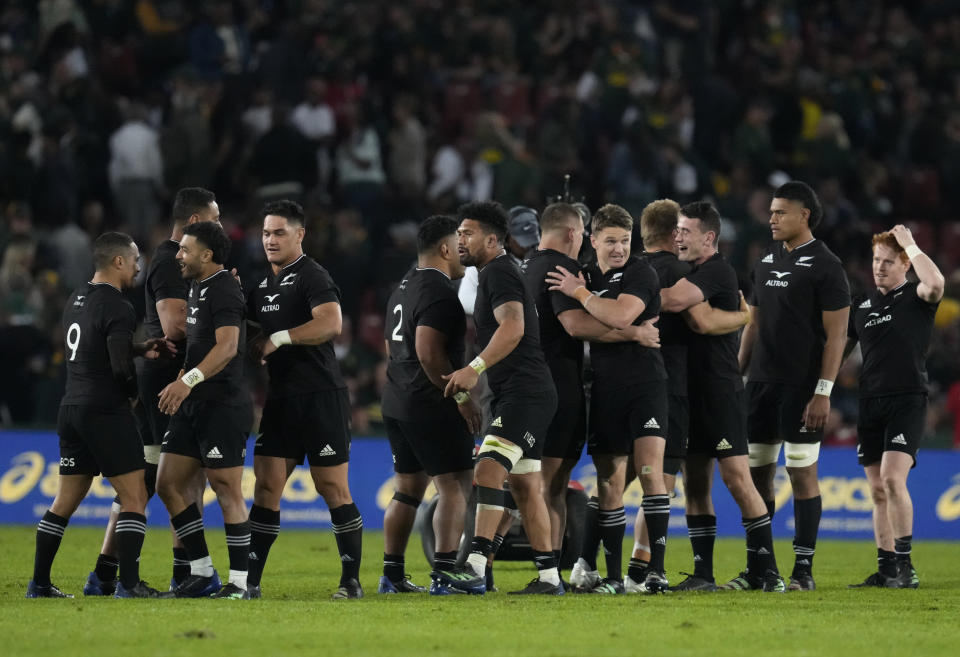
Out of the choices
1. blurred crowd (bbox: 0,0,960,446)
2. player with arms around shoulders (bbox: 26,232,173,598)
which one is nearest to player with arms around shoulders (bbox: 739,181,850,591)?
player with arms around shoulders (bbox: 26,232,173,598)

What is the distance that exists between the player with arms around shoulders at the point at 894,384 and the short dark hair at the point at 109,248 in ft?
18.5

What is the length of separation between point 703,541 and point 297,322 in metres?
3.41

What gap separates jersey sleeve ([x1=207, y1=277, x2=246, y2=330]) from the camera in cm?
1003

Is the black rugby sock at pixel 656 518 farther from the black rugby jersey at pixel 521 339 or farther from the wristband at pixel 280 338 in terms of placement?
the wristband at pixel 280 338

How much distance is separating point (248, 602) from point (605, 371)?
2.93 m

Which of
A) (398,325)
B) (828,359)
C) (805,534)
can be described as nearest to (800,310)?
(828,359)

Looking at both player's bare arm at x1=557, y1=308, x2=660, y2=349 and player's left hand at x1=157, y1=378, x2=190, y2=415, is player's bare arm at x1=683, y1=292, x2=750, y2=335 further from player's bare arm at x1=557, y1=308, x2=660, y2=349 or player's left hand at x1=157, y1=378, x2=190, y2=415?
player's left hand at x1=157, y1=378, x2=190, y2=415

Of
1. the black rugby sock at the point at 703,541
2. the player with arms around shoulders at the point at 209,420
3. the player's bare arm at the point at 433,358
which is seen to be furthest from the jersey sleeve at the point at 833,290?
the player with arms around shoulders at the point at 209,420

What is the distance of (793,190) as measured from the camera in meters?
11.3

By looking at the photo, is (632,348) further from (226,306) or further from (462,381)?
(226,306)

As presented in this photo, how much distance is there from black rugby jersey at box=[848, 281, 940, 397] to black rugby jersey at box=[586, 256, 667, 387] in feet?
6.82

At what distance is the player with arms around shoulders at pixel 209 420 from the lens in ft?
32.7

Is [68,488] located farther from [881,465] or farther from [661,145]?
[661,145]

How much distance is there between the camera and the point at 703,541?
11055 mm
